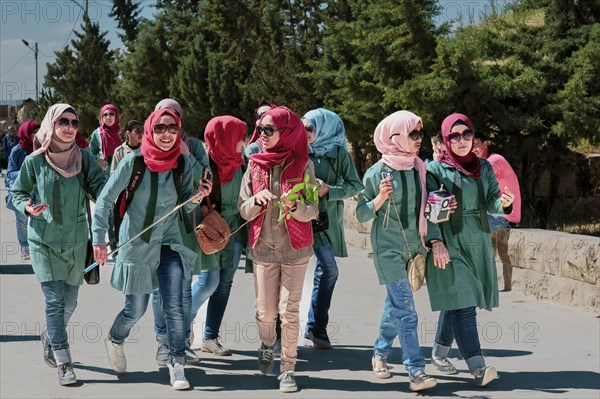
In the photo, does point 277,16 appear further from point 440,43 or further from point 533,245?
point 533,245

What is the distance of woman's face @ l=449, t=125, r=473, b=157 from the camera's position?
6863 mm

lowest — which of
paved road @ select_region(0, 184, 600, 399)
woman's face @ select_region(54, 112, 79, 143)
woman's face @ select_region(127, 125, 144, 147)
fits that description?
paved road @ select_region(0, 184, 600, 399)

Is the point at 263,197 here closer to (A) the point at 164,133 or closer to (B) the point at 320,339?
(A) the point at 164,133

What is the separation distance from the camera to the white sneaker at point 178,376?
655 centimetres

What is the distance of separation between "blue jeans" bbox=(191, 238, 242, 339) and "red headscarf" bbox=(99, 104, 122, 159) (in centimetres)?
554

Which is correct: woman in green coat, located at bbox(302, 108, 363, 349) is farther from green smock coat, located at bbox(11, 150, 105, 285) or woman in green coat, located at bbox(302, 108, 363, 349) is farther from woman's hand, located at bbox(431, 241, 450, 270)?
green smock coat, located at bbox(11, 150, 105, 285)

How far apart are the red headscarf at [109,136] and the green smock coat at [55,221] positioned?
5992 mm

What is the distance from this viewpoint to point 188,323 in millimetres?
7242

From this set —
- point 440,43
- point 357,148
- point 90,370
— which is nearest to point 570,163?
point 440,43

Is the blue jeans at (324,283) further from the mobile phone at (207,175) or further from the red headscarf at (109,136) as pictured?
the red headscarf at (109,136)

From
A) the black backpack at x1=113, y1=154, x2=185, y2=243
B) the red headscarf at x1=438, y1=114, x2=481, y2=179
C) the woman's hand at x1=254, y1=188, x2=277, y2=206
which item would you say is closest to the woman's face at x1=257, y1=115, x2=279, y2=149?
the woman's hand at x1=254, y1=188, x2=277, y2=206

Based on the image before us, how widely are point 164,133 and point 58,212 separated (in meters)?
0.93

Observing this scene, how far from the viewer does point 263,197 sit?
651 cm

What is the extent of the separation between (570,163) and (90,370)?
10.4 meters
